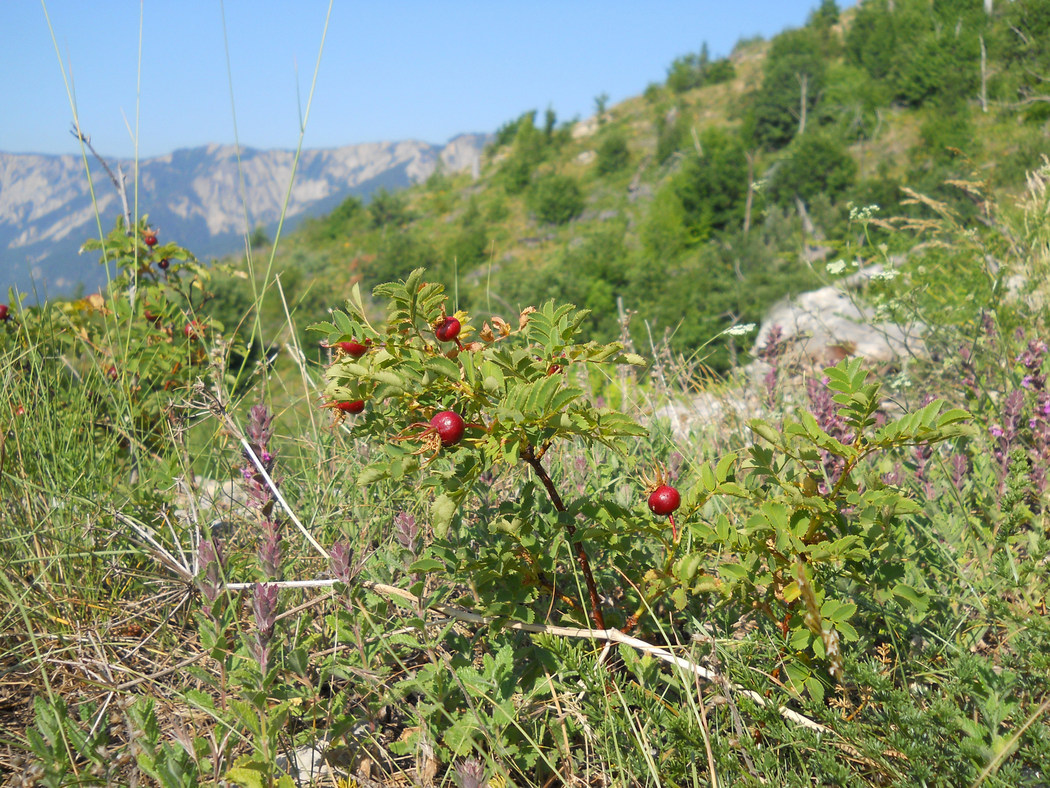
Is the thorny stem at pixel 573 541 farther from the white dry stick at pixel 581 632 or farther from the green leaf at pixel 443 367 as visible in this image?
the green leaf at pixel 443 367

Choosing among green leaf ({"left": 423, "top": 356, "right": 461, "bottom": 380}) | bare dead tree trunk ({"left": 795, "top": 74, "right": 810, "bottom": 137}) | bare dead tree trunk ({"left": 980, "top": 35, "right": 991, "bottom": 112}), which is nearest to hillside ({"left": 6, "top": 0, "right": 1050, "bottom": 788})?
green leaf ({"left": 423, "top": 356, "right": 461, "bottom": 380})

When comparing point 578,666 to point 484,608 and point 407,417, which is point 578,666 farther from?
point 407,417

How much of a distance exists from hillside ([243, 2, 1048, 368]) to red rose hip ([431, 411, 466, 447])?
19333 mm

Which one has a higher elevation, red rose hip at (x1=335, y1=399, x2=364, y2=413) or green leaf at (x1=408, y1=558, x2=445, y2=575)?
red rose hip at (x1=335, y1=399, x2=364, y2=413)

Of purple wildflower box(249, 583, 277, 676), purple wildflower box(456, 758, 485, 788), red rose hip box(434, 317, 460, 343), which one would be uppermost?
red rose hip box(434, 317, 460, 343)

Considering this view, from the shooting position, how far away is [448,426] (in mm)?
933

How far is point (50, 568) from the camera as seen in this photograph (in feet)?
5.00

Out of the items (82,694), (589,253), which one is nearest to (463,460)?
(82,694)

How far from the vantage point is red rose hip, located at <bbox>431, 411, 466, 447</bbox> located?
36.8 inches

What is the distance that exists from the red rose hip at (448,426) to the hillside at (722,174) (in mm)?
19333

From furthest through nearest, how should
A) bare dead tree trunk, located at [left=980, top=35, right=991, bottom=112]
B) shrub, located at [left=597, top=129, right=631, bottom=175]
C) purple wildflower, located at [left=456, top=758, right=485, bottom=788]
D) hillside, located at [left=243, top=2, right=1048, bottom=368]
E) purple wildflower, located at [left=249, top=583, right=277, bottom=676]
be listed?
1. shrub, located at [left=597, top=129, right=631, bottom=175]
2. bare dead tree trunk, located at [left=980, top=35, right=991, bottom=112]
3. hillside, located at [left=243, top=2, right=1048, bottom=368]
4. purple wildflower, located at [left=249, top=583, right=277, bottom=676]
5. purple wildflower, located at [left=456, top=758, right=485, bottom=788]

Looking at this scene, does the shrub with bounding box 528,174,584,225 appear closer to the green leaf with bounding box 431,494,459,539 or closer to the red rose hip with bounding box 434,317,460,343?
the red rose hip with bounding box 434,317,460,343

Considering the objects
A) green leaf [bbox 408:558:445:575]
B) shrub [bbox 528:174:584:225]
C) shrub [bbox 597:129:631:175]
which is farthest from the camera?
shrub [bbox 597:129:631:175]

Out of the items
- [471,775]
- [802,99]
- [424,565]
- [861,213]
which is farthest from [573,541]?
[802,99]
